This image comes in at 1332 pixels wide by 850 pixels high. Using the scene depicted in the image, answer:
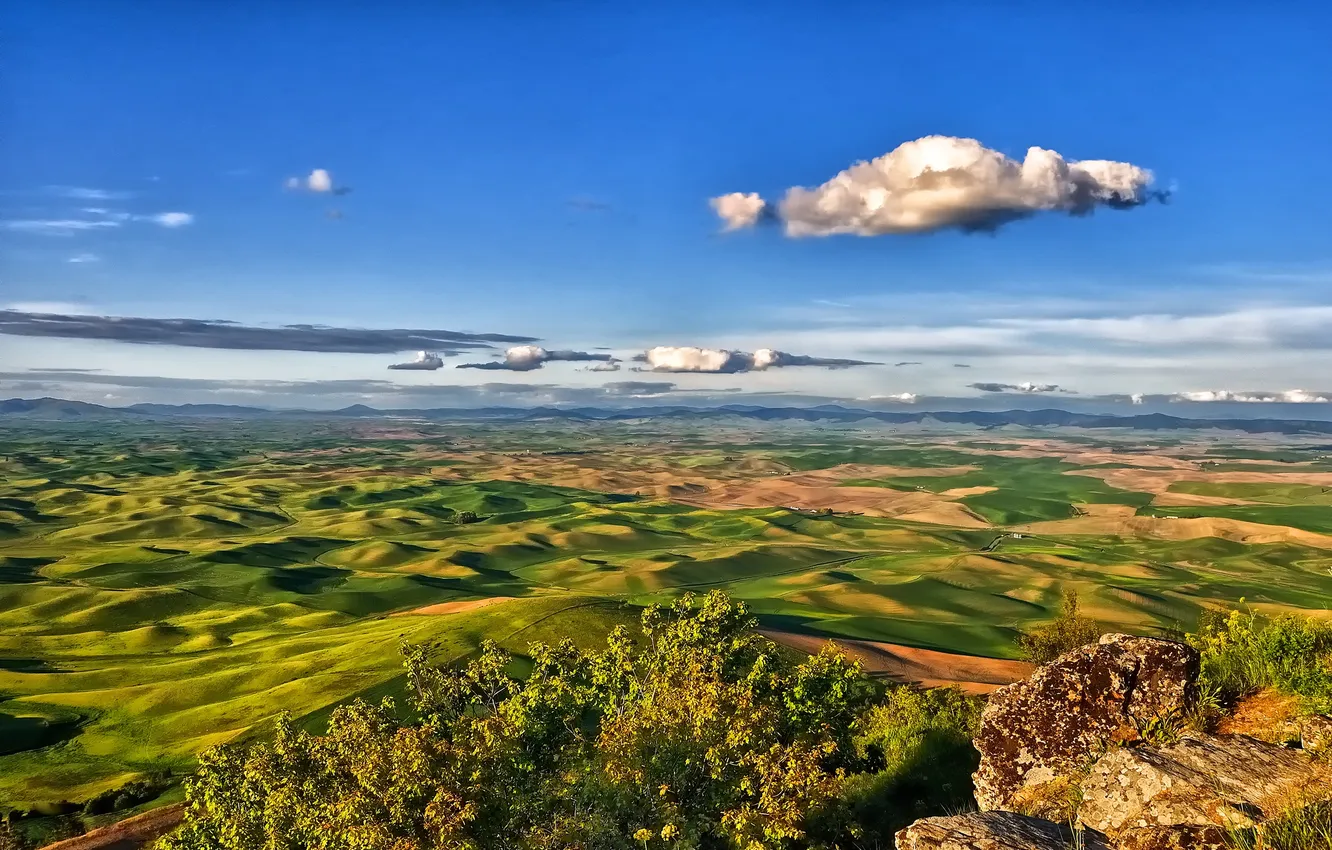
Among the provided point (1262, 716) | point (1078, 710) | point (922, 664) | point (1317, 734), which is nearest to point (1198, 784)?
point (1317, 734)

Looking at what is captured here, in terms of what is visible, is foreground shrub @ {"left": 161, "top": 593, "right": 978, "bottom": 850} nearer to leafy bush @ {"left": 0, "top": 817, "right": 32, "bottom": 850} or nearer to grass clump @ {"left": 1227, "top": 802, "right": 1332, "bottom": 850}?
grass clump @ {"left": 1227, "top": 802, "right": 1332, "bottom": 850}


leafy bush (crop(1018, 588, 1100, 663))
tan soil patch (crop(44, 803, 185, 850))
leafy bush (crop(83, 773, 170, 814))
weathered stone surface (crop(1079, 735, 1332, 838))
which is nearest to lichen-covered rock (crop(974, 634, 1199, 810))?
weathered stone surface (crop(1079, 735, 1332, 838))

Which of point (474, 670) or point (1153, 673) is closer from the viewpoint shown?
point (1153, 673)

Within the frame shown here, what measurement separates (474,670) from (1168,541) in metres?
199

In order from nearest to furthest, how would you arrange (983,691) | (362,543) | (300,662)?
(983,691) < (300,662) < (362,543)

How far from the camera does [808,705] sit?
1442 inches

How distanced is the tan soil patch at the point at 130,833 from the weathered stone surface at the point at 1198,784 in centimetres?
4655

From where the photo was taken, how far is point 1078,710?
944 inches

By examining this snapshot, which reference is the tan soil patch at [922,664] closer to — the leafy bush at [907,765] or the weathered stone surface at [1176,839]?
the leafy bush at [907,765]

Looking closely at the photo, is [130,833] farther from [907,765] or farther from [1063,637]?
[1063,637]

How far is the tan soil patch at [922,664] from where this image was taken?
80562mm

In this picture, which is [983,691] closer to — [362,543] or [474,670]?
[474,670]

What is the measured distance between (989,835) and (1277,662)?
49.0 ft

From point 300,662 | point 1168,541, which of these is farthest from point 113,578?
point 1168,541
